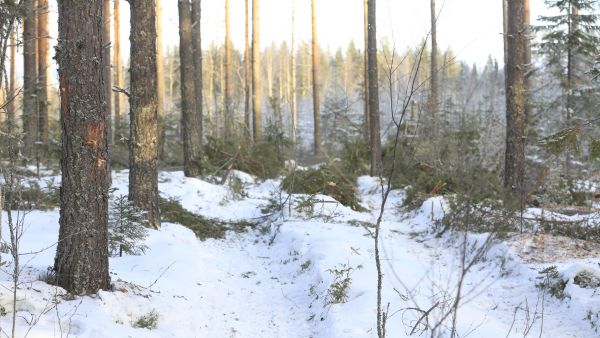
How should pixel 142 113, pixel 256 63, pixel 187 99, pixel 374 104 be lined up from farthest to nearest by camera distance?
pixel 256 63, pixel 374 104, pixel 187 99, pixel 142 113

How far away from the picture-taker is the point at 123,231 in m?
5.98

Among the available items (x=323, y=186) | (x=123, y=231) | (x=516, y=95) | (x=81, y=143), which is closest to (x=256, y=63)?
(x=323, y=186)

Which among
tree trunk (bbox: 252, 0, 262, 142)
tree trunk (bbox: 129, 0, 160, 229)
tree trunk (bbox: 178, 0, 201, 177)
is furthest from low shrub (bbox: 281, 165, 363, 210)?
tree trunk (bbox: 252, 0, 262, 142)

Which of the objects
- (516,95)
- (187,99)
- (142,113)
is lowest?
(142,113)

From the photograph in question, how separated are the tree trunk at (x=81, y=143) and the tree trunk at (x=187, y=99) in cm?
794

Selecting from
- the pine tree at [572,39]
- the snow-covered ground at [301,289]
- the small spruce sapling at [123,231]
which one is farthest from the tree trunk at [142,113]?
the pine tree at [572,39]

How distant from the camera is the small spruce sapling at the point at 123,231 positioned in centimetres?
588

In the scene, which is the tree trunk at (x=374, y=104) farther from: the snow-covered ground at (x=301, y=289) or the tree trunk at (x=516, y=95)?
the snow-covered ground at (x=301, y=289)

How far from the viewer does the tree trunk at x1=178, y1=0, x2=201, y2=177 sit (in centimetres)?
1205

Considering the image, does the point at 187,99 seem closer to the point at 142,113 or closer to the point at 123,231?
the point at 142,113

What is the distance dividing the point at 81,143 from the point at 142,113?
3.46 metres

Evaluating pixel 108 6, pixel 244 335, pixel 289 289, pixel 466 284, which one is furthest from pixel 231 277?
pixel 108 6

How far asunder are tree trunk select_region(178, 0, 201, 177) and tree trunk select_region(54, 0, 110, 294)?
7.94m

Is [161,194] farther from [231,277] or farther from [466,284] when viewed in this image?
[466,284]
